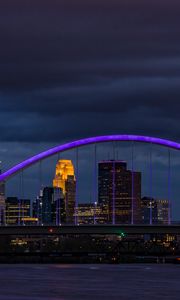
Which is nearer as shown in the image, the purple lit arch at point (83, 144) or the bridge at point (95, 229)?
the bridge at point (95, 229)

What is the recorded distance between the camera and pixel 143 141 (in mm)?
160500

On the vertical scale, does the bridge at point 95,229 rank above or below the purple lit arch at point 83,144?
below
